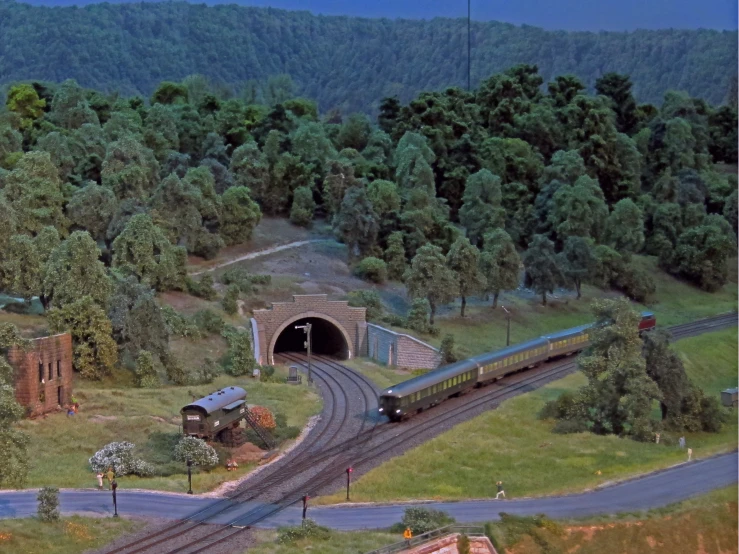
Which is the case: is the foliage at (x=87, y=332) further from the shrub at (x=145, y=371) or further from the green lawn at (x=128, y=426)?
the shrub at (x=145, y=371)

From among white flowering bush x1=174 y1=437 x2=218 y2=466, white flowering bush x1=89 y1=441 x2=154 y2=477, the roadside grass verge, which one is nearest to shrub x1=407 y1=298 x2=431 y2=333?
white flowering bush x1=174 y1=437 x2=218 y2=466

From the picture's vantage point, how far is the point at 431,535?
38.8m

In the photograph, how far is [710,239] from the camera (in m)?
104

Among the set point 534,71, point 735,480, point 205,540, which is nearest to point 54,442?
point 205,540

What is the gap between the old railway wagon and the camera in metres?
50.0

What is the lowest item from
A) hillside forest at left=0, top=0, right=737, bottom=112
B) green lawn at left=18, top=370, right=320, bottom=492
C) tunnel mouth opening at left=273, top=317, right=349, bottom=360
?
tunnel mouth opening at left=273, top=317, right=349, bottom=360

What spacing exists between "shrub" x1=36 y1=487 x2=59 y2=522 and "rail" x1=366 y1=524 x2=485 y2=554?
40.0 ft

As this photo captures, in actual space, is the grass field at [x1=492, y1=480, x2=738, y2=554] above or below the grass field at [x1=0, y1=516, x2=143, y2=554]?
below

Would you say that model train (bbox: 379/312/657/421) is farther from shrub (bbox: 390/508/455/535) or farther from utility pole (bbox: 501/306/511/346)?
shrub (bbox: 390/508/455/535)

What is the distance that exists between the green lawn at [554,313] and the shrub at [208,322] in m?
15.0

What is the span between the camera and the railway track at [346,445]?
4031 centimetres

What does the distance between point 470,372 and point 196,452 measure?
69.9ft

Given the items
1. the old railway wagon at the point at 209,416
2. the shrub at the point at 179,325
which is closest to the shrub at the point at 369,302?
the shrub at the point at 179,325

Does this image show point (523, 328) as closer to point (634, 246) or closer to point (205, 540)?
point (634, 246)
